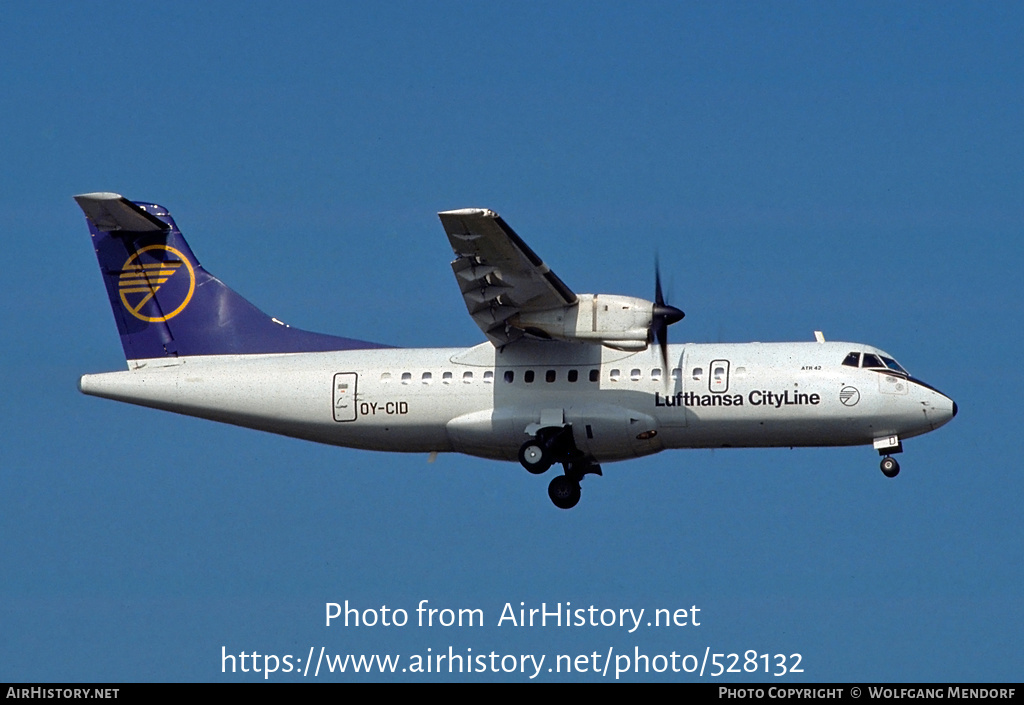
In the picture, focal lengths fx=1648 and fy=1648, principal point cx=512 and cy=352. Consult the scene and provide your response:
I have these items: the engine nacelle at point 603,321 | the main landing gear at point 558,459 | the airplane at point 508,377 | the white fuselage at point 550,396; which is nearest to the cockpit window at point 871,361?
the airplane at point 508,377

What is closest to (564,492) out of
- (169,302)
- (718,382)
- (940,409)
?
(718,382)

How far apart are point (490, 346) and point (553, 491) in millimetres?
2640

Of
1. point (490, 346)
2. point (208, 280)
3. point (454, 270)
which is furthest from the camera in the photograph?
point (208, 280)

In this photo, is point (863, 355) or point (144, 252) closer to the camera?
point (863, 355)

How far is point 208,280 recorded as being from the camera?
1149 inches

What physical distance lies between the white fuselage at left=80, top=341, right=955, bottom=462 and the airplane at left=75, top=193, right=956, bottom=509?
0.02 m

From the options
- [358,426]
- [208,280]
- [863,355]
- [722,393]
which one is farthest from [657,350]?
[208,280]

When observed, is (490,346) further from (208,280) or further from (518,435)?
(208,280)

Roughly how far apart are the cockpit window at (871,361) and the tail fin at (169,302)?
820cm

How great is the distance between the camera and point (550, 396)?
26859 mm

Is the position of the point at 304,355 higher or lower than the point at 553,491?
higher

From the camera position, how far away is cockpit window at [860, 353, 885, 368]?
26406 millimetres

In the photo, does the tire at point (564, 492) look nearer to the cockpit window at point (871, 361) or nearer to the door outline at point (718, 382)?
the door outline at point (718, 382)

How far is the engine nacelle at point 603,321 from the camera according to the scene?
25578 millimetres
